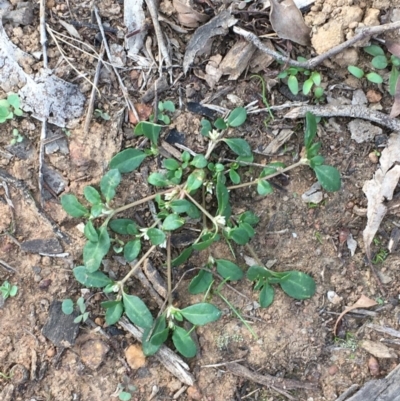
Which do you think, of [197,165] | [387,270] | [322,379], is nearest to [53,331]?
[197,165]

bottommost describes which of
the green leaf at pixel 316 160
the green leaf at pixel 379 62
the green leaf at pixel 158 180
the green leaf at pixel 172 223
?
the green leaf at pixel 172 223

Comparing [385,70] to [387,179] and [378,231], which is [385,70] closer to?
[387,179]

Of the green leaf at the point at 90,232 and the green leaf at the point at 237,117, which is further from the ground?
the green leaf at the point at 237,117

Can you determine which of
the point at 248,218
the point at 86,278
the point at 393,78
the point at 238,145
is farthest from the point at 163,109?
the point at 393,78

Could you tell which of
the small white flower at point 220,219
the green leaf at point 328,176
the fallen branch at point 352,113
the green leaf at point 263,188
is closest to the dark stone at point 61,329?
the small white flower at point 220,219

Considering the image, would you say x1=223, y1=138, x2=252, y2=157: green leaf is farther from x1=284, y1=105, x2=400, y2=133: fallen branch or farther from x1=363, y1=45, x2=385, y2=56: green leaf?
x1=363, y1=45, x2=385, y2=56: green leaf

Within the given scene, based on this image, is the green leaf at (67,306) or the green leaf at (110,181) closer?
the green leaf at (110,181)

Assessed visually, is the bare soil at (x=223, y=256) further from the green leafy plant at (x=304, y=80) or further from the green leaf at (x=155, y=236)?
the green leaf at (x=155, y=236)

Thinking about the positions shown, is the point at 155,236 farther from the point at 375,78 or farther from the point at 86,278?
the point at 375,78
